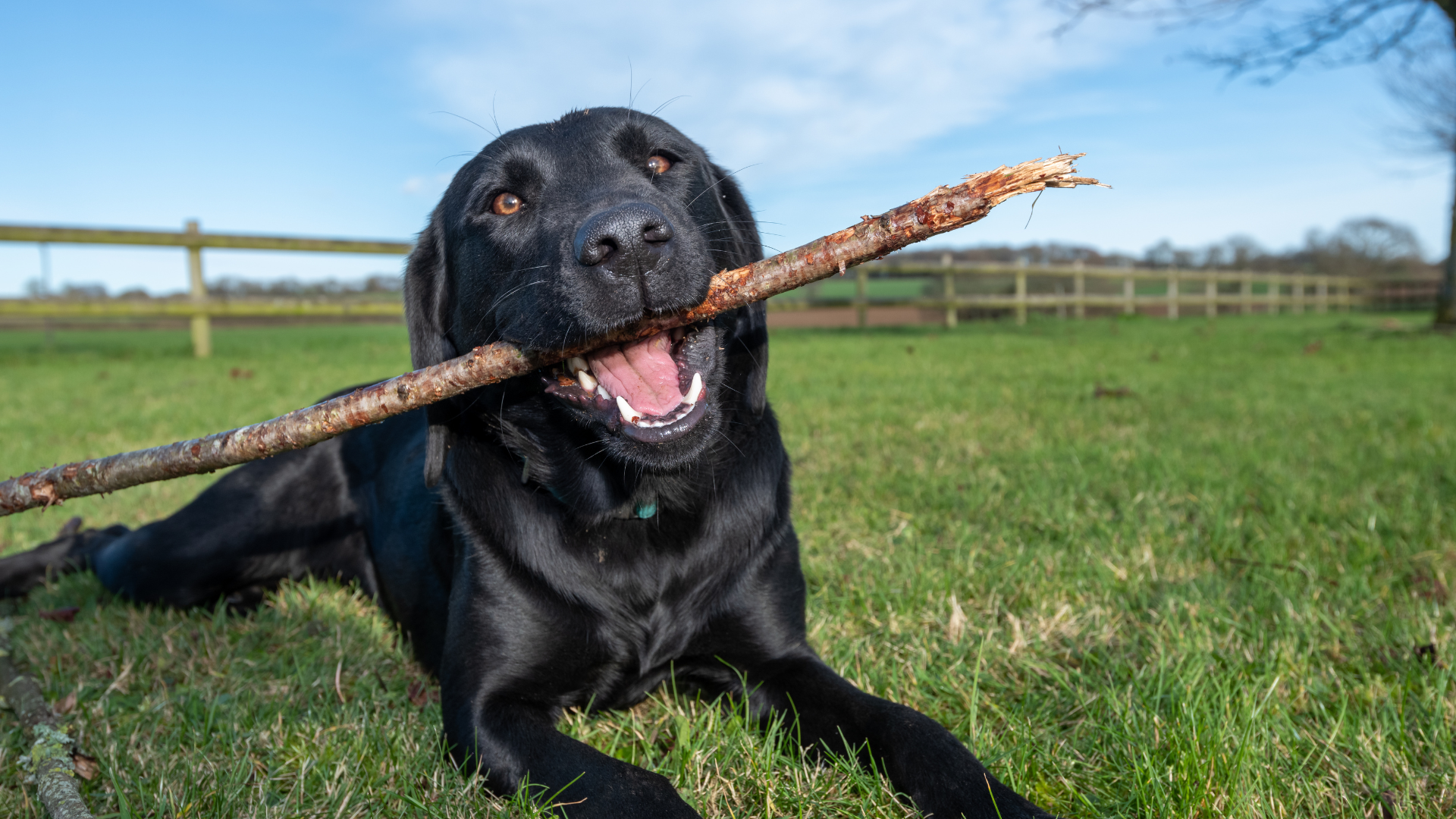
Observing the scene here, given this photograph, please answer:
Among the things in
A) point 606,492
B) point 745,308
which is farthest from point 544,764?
point 745,308

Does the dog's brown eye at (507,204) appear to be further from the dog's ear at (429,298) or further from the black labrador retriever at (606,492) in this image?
the dog's ear at (429,298)

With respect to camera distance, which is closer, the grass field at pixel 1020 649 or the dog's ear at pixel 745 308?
the grass field at pixel 1020 649

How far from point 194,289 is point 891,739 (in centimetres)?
1368

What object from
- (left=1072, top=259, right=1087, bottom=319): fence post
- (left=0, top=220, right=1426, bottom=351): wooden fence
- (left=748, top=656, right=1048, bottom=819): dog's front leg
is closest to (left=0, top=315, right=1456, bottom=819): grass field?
(left=748, top=656, right=1048, bottom=819): dog's front leg

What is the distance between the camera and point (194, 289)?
1271 centimetres

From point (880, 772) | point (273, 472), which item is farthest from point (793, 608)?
point (273, 472)

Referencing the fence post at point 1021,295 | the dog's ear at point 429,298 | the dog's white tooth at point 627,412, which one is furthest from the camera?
the fence post at point 1021,295

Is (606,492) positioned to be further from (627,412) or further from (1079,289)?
(1079,289)

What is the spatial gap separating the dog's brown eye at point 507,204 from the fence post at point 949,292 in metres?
18.1

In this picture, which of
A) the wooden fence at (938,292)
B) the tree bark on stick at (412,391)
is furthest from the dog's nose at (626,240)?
the wooden fence at (938,292)

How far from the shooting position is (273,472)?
3.41m

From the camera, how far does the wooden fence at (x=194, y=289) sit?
1126 centimetres

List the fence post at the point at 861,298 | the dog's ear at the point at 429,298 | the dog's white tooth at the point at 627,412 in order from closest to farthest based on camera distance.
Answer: the dog's white tooth at the point at 627,412, the dog's ear at the point at 429,298, the fence post at the point at 861,298

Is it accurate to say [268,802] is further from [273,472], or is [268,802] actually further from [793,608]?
[273,472]
